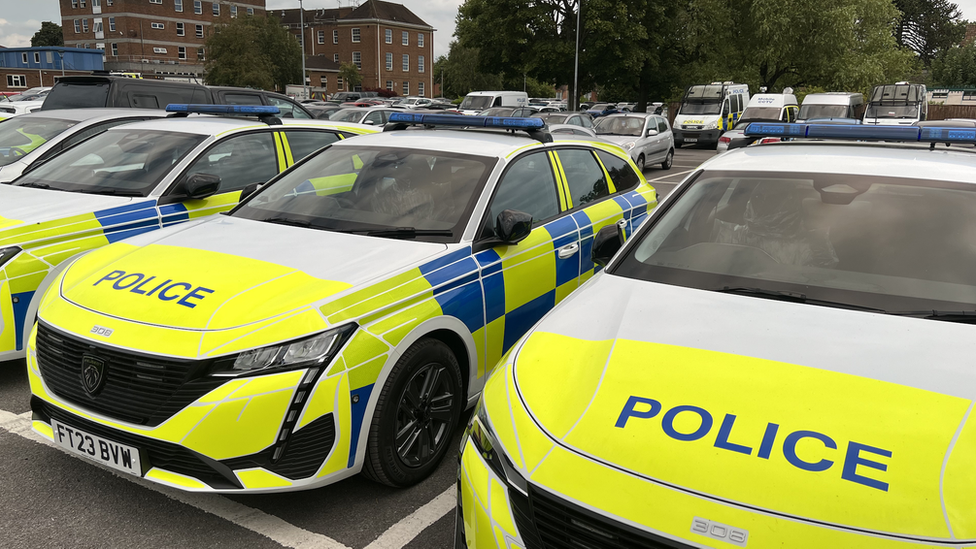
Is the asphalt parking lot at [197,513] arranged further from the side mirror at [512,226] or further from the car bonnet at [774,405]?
the side mirror at [512,226]

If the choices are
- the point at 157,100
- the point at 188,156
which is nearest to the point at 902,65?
the point at 157,100

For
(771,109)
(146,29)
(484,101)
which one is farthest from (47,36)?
(771,109)

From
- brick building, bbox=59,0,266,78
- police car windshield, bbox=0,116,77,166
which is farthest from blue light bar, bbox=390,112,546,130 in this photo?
brick building, bbox=59,0,266,78

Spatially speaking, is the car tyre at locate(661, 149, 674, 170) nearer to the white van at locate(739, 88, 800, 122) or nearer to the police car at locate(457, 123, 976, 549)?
the white van at locate(739, 88, 800, 122)

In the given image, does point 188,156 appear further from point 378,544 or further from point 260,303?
point 378,544

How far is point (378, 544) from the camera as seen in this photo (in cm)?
280

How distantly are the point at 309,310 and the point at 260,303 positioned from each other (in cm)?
22

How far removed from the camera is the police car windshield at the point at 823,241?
251 cm

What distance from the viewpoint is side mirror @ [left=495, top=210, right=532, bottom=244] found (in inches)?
140

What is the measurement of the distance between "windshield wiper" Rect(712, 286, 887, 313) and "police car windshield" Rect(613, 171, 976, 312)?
16 mm

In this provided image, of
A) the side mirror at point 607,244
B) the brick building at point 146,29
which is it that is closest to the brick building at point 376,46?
the brick building at point 146,29

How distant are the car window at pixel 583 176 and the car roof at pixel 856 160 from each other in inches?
50.8

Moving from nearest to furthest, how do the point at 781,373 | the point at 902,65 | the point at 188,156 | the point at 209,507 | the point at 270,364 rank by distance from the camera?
the point at 781,373
the point at 270,364
the point at 209,507
the point at 188,156
the point at 902,65

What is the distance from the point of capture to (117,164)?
5371 mm
